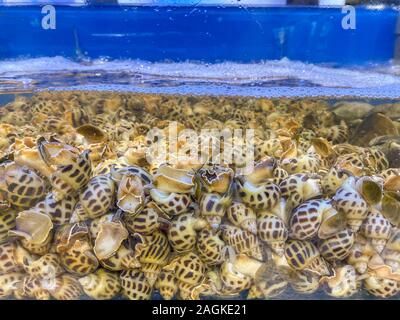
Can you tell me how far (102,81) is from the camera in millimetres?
1657

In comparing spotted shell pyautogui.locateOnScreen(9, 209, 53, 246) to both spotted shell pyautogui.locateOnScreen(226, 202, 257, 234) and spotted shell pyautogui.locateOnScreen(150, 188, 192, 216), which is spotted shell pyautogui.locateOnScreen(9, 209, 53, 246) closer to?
spotted shell pyautogui.locateOnScreen(150, 188, 192, 216)

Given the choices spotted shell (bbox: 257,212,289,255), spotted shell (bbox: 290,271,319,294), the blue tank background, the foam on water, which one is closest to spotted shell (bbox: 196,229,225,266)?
spotted shell (bbox: 257,212,289,255)

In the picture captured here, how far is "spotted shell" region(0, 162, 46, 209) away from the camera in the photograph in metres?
1.14

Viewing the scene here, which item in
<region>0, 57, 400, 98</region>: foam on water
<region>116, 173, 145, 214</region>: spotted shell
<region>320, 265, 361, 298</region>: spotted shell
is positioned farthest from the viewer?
<region>0, 57, 400, 98</region>: foam on water

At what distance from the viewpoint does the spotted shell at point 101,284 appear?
119cm

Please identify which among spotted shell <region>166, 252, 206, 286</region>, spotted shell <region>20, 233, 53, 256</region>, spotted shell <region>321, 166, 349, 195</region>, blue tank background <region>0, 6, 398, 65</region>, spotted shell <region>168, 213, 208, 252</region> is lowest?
spotted shell <region>166, 252, 206, 286</region>

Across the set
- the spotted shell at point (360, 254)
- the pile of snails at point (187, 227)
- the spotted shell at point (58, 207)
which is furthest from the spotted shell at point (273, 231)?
the spotted shell at point (58, 207)

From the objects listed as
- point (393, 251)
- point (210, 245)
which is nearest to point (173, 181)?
point (210, 245)

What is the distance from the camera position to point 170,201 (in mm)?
1148

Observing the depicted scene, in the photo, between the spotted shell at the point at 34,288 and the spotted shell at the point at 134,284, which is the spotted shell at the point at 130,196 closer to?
the spotted shell at the point at 134,284

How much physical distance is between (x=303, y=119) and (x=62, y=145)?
1.11 meters

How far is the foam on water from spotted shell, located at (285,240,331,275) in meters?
0.70

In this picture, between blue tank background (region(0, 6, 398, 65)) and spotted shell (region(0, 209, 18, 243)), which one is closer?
spotted shell (region(0, 209, 18, 243))
